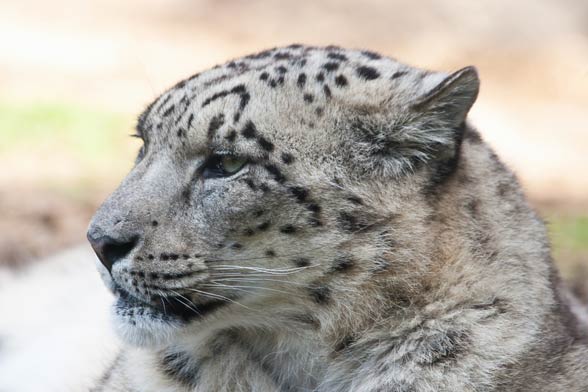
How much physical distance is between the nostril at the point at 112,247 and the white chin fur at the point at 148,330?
236mm

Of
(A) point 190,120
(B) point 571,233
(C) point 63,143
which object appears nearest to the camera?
(A) point 190,120

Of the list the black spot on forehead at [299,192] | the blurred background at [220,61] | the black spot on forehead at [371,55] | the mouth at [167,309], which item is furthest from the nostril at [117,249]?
the blurred background at [220,61]

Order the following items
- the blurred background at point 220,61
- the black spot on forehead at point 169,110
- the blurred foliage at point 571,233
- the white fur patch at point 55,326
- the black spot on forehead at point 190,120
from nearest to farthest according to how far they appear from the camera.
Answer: the black spot on forehead at point 190,120 → the black spot on forehead at point 169,110 → the white fur patch at point 55,326 → the blurred foliage at point 571,233 → the blurred background at point 220,61

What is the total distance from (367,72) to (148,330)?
4.38ft

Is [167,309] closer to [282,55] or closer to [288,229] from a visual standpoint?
[288,229]

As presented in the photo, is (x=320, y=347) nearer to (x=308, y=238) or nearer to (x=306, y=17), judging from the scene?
(x=308, y=238)

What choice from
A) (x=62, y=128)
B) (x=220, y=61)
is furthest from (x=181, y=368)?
(x=220, y=61)

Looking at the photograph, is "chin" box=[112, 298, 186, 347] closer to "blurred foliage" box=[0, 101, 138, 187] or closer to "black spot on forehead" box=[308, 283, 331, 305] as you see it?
"black spot on forehead" box=[308, 283, 331, 305]

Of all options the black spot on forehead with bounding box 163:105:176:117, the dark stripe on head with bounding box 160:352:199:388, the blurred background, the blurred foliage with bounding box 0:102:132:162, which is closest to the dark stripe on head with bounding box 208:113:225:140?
the black spot on forehead with bounding box 163:105:176:117

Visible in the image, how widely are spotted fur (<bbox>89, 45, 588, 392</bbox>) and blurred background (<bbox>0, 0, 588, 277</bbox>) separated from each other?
548 cm

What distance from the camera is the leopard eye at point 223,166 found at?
13.0 ft

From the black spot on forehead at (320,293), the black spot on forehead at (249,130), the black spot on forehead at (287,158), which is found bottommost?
the black spot on forehead at (320,293)

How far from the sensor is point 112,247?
388cm

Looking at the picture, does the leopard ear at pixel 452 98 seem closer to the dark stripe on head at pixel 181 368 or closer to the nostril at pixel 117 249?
the nostril at pixel 117 249
